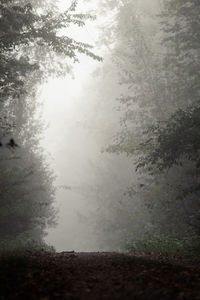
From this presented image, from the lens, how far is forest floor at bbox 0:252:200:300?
16.1 ft

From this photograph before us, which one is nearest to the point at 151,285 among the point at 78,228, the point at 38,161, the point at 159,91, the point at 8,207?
the point at 8,207

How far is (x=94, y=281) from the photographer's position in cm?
584

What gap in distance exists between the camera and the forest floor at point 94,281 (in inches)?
193

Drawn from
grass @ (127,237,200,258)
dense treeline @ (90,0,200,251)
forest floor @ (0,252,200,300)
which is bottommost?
forest floor @ (0,252,200,300)

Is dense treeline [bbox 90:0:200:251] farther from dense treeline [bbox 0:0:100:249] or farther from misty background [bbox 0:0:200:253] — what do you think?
dense treeline [bbox 0:0:100:249]

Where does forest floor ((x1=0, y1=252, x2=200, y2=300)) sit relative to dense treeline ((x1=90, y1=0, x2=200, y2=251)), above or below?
below

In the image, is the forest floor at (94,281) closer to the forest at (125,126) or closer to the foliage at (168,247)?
the forest at (125,126)

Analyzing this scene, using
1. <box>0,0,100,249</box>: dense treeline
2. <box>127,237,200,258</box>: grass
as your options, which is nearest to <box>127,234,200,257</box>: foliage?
<box>127,237,200,258</box>: grass

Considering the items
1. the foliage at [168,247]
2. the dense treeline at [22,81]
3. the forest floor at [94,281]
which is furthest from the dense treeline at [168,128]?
the forest floor at [94,281]

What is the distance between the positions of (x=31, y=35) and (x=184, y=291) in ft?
36.5

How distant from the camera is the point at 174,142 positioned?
11133 millimetres

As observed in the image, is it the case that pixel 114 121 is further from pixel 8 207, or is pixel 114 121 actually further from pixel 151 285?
pixel 151 285

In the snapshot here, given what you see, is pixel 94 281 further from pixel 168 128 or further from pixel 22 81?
pixel 22 81

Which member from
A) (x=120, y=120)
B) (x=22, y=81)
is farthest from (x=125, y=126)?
(x=22, y=81)
